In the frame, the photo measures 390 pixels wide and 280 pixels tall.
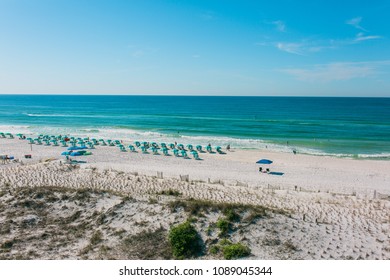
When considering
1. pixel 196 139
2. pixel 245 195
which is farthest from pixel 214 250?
pixel 196 139

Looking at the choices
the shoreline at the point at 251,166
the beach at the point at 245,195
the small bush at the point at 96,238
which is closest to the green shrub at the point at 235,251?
the beach at the point at 245,195

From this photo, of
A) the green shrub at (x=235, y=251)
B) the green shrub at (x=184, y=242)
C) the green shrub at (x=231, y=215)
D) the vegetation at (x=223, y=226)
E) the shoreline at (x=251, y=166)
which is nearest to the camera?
the green shrub at (x=235, y=251)

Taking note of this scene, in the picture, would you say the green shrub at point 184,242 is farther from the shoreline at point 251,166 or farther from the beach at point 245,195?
the shoreline at point 251,166

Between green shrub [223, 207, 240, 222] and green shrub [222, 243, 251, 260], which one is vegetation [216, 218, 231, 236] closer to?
green shrub [223, 207, 240, 222]

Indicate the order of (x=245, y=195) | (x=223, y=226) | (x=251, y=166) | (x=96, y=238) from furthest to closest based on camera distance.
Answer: (x=251, y=166)
(x=245, y=195)
(x=223, y=226)
(x=96, y=238)

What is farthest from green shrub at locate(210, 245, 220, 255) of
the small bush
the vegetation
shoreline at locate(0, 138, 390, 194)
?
shoreline at locate(0, 138, 390, 194)

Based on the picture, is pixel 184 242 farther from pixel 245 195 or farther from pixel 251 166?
pixel 251 166

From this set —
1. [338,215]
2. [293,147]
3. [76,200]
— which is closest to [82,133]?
[293,147]
